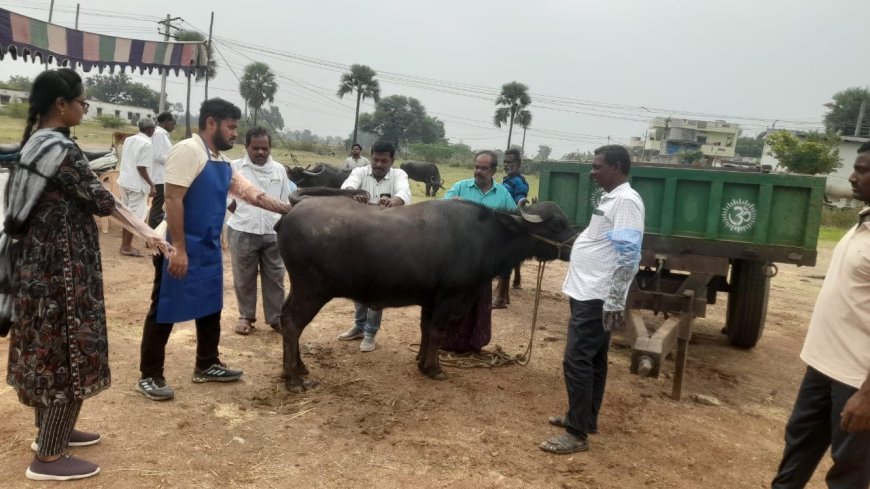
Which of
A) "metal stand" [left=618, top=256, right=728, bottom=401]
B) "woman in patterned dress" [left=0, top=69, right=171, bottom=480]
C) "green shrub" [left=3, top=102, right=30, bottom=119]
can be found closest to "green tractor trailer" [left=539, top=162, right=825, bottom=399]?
"metal stand" [left=618, top=256, right=728, bottom=401]

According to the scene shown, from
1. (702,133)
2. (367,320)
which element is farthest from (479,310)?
(702,133)

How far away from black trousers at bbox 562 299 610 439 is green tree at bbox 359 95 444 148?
5079cm

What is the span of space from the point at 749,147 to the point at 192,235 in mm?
89271

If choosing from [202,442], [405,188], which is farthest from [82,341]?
[405,188]

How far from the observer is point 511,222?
16.4ft

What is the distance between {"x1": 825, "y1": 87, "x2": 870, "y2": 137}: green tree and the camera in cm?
5075

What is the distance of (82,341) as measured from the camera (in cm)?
290

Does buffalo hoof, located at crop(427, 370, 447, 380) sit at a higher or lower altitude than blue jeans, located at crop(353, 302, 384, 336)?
lower

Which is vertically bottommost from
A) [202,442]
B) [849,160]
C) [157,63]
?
[202,442]

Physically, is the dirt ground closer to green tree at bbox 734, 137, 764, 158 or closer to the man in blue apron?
the man in blue apron

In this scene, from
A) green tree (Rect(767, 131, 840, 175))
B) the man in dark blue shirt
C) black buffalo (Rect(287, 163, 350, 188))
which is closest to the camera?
the man in dark blue shirt

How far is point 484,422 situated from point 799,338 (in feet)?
15.8

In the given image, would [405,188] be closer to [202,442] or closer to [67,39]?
[202,442]

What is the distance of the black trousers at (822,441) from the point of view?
95.2 inches
